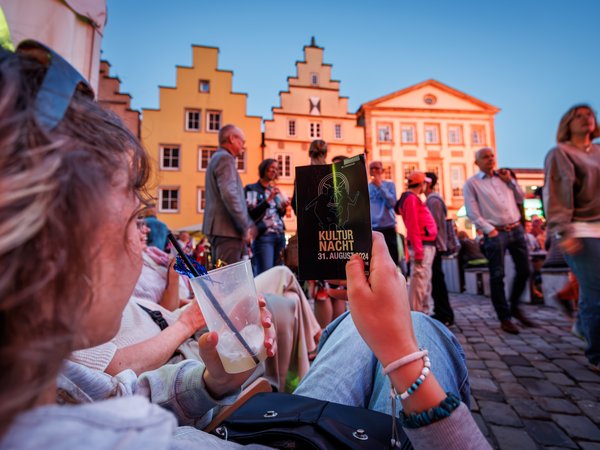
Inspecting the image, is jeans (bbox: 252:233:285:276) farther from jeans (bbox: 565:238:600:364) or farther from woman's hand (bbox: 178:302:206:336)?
jeans (bbox: 565:238:600:364)

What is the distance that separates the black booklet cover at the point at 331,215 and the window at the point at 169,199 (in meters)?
20.3

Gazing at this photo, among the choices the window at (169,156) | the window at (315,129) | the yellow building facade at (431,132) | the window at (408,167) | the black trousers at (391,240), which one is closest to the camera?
the black trousers at (391,240)

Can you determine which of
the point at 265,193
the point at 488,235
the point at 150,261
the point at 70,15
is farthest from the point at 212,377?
the point at 488,235

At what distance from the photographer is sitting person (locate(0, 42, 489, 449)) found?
13.8 inches

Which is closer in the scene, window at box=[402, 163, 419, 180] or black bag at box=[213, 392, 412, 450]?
black bag at box=[213, 392, 412, 450]

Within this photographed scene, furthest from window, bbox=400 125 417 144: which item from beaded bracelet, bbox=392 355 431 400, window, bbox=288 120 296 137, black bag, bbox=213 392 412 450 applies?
beaded bracelet, bbox=392 355 431 400

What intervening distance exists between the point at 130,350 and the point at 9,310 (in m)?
1.17

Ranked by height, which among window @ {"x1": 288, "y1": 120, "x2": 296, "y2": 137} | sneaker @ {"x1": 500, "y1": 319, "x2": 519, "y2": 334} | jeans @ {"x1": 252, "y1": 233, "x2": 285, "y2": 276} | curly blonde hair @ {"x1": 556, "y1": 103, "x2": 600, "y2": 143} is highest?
window @ {"x1": 288, "y1": 120, "x2": 296, "y2": 137}

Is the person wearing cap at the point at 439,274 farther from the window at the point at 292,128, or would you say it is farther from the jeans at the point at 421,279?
the window at the point at 292,128

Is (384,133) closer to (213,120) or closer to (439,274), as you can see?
(213,120)

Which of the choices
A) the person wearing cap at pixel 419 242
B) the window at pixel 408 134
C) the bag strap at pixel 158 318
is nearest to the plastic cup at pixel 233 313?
the bag strap at pixel 158 318

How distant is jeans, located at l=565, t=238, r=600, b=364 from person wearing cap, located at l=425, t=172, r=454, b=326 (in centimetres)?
193

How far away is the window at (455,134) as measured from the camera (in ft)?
78.2

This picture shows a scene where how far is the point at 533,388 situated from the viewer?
2.37m
